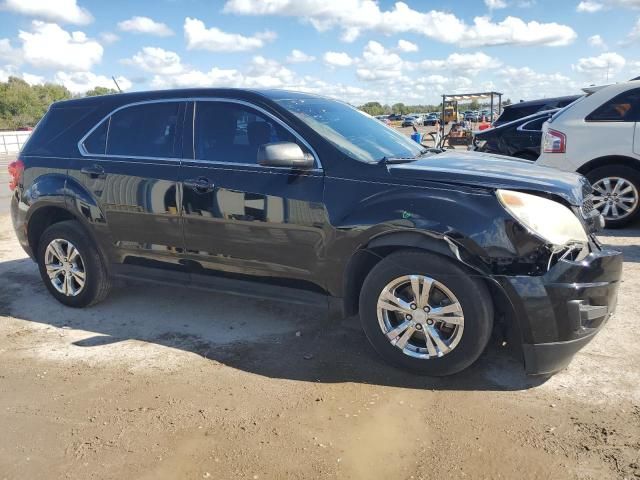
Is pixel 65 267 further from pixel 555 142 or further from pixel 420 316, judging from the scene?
pixel 555 142

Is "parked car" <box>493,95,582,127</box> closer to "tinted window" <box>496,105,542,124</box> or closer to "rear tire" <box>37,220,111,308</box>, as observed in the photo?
"tinted window" <box>496,105,542,124</box>

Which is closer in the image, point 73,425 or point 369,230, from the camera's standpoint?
point 73,425

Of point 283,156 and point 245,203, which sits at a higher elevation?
point 283,156

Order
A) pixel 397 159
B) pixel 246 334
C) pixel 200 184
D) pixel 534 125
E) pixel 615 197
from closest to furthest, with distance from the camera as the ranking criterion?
pixel 397 159 < pixel 200 184 < pixel 246 334 < pixel 615 197 < pixel 534 125

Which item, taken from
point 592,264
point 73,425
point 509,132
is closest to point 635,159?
point 509,132

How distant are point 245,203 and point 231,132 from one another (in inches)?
24.0

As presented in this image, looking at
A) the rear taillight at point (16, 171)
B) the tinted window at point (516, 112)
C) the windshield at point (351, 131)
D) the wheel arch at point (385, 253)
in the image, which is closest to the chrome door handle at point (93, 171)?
the rear taillight at point (16, 171)

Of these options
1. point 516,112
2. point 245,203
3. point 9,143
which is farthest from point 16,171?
point 9,143

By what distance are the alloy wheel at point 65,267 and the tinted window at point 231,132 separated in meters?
1.62

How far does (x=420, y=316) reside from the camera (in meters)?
3.36

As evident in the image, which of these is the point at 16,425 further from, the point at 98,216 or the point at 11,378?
the point at 98,216

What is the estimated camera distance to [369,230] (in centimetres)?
343

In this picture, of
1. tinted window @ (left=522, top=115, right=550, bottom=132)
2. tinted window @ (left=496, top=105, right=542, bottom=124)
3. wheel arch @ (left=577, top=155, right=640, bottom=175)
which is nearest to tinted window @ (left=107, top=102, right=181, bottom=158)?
wheel arch @ (left=577, top=155, right=640, bottom=175)

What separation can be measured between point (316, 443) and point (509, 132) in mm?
8915
